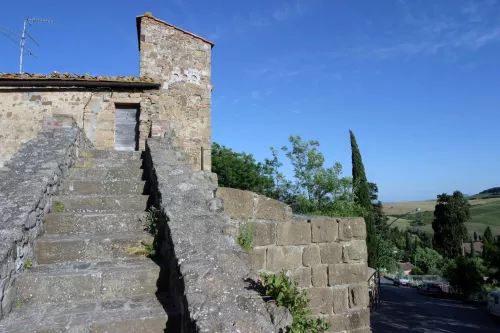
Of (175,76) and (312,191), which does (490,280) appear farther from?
(175,76)

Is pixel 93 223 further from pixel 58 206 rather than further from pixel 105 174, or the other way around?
pixel 105 174

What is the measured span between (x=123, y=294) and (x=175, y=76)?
384 inches

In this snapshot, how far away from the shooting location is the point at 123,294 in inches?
115

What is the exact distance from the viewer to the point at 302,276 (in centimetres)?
428

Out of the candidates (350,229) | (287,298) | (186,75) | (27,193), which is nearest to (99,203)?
(27,193)

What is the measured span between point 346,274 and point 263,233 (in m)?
1.30

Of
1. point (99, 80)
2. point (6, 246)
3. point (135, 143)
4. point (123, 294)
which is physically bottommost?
point (123, 294)

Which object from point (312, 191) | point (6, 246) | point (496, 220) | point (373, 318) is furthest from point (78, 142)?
point (496, 220)

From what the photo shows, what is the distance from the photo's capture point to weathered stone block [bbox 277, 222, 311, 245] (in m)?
4.20

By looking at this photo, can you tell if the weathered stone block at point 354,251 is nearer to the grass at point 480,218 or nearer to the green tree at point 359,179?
the green tree at point 359,179

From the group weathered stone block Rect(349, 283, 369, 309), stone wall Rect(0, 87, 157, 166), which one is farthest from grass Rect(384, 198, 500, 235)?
weathered stone block Rect(349, 283, 369, 309)

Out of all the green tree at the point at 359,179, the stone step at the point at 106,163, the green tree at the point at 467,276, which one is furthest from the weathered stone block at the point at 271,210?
the green tree at the point at 467,276

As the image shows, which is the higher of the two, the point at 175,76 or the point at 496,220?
the point at 175,76

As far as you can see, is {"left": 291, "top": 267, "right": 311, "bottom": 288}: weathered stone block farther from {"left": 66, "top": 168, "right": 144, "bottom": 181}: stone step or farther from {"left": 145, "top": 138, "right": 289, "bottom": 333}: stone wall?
{"left": 66, "top": 168, "right": 144, "bottom": 181}: stone step
